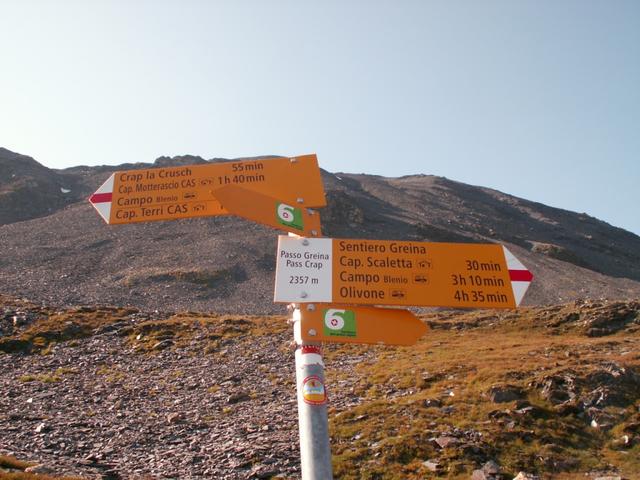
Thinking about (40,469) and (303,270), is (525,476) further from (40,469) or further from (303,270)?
(303,270)

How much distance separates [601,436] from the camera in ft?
68.9

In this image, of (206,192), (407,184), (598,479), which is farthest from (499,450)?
(407,184)

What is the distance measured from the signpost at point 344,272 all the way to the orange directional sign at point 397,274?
0.03 ft

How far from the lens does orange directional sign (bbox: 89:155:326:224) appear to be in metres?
6.39

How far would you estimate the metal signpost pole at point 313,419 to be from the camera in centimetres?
473

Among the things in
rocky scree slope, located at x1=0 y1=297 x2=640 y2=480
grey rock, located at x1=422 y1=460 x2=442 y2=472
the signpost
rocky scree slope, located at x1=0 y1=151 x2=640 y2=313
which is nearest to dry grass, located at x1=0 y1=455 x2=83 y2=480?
rocky scree slope, located at x1=0 y1=297 x2=640 y2=480

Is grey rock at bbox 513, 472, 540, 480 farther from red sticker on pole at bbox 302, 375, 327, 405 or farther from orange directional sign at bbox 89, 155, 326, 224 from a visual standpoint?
red sticker on pole at bbox 302, 375, 327, 405

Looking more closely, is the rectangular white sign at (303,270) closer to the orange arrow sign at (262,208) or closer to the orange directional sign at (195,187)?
the orange arrow sign at (262,208)

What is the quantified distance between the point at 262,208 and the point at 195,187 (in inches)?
46.1

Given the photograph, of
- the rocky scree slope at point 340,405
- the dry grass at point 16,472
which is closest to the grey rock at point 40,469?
the dry grass at point 16,472

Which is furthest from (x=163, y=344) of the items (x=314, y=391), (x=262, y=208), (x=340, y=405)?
(x=314, y=391)

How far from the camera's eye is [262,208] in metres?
5.88

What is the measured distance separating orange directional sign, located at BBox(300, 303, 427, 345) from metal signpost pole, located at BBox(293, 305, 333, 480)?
0.24 meters

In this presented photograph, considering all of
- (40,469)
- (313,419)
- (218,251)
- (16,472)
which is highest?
(218,251)
